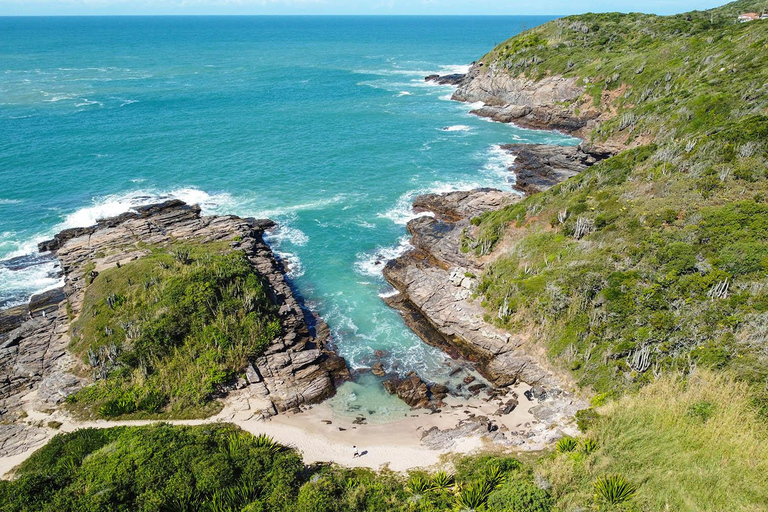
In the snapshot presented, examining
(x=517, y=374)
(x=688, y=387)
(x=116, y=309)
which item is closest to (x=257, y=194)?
(x=116, y=309)

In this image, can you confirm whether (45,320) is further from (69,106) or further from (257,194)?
(69,106)

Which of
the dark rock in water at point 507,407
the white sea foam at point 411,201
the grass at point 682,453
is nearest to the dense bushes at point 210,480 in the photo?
the grass at point 682,453

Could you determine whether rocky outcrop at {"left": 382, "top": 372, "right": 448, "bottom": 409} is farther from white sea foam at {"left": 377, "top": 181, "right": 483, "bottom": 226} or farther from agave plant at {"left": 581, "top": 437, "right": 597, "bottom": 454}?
white sea foam at {"left": 377, "top": 181, "right": 483, "bottom": 226}

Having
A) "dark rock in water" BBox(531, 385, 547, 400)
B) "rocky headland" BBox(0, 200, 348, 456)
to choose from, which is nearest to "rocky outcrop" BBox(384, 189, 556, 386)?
"dark rock in water" BBox(531, 385, 547, 400)

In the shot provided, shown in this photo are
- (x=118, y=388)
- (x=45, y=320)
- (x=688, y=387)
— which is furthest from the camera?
(x=45, y=320)

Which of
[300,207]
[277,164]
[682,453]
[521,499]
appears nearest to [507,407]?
[521,499]

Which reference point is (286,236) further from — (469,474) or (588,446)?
(588,446)
